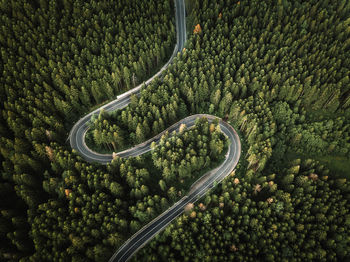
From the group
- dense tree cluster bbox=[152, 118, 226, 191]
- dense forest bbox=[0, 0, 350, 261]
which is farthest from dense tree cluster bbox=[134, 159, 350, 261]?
dense tree cluster bbox=[152, 118, 226, 191]

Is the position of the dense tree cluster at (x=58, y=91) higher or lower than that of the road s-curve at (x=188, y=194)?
higher

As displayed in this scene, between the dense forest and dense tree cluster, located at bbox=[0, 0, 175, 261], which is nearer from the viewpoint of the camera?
dense tree cluster, located at bbox=[0, 0, 175, 261]

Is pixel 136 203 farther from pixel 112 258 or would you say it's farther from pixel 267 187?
pixel 267 187

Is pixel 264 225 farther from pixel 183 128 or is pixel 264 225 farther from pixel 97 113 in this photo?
pixel 97 113

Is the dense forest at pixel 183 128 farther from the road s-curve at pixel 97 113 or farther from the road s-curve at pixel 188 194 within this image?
the road s-curve at pixel 97 113

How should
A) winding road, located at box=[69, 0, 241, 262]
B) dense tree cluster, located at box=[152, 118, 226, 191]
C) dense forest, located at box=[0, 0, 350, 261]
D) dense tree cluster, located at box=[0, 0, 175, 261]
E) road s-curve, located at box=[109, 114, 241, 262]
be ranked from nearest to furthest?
dense tree cluster, located at box=[0, 0, 175, 261], dense forest, located at box=[0, 0, 350, 261], road s-curve, located at box=[109, 114, 241, 262], winding road, located at box=[69, 0, 241, 262], dense tree cluster, located at box=[152, 118, 226, 191]

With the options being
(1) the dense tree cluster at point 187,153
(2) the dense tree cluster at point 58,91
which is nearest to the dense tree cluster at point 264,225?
(1) the dense tree cluster at point 187,153

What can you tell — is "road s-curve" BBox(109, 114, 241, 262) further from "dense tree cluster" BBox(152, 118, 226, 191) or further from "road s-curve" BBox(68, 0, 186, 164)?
"road s-curve" BBox(68, 0, 186, 164)

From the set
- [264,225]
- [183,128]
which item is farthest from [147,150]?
[264,225]

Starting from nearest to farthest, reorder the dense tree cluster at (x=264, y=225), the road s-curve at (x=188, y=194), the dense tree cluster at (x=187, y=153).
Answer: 1. the dense tree cluster at (x=264, y=225)
2. the road s-curve at (x=188, y=194)
3. the dense tree cluster at (x=187, y=153)
